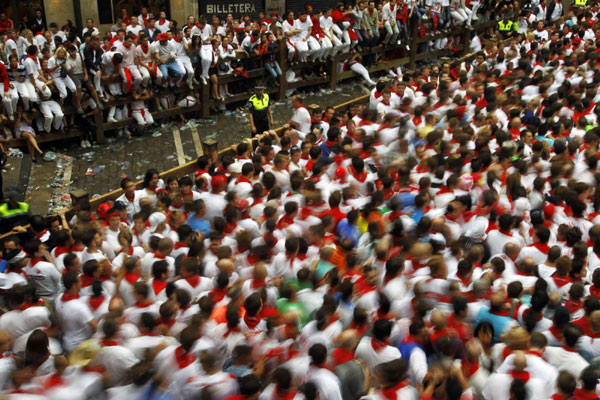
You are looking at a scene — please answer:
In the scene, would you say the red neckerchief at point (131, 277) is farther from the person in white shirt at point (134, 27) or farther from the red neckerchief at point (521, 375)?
the person in white shirt at point (134, 27)

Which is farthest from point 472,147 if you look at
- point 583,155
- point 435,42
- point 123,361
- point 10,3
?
point 10,3

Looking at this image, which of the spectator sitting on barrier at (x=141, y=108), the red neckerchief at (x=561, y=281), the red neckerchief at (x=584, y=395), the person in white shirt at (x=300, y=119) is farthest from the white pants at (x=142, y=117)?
the red neckerchief at (x=584, y=395)

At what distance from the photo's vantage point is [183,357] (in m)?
5.03

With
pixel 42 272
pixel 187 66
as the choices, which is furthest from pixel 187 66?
pixel 42 272

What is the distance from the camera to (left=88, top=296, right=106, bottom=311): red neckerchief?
592 cm

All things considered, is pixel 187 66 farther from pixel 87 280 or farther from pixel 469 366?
pixel 469 366

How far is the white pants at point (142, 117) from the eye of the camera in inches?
518

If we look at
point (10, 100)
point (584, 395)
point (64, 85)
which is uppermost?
point (64, 85)

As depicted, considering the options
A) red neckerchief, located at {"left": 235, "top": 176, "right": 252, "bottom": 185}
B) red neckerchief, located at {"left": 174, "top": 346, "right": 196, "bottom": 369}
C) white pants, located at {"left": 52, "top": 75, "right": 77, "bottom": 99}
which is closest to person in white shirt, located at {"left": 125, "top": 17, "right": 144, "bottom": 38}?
white pants, located at {"left": 52, "top": 75, "right": 77, "bottom": 99}

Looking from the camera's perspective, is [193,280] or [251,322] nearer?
[251,322]

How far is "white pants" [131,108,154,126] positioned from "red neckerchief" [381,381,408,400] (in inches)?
388

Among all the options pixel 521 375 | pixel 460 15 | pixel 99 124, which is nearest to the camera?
pixel 521 375

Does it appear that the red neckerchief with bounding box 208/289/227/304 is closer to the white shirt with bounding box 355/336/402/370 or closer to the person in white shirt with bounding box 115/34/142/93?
the white shirt with bounding box 355/336/402/370

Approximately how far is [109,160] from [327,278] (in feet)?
24.8
